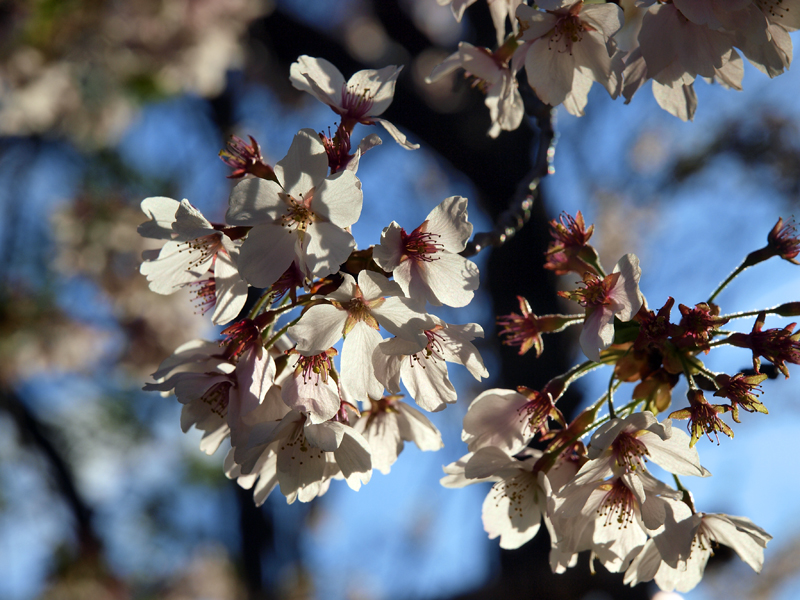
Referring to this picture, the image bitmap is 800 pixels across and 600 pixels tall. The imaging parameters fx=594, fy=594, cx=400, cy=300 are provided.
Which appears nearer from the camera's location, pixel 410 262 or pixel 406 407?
pixel 410 262

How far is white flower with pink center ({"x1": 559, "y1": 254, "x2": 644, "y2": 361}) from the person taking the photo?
Answer: 840 mm

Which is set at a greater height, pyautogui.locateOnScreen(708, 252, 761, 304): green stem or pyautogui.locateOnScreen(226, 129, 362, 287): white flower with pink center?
pyautogui.locateOnScreen(708, 252, 761, 304): green stem

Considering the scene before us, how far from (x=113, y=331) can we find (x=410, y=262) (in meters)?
4.75

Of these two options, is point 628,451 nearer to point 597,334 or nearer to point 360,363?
point 597,334

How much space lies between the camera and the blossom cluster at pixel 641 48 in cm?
92

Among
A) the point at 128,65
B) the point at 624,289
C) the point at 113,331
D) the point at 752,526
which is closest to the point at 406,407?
the point at 624,289

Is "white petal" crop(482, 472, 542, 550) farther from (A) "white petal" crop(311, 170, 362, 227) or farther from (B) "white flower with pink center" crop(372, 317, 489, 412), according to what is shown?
(A) "white petal" crop(311, 170, 362, 227)

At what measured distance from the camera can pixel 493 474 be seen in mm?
966

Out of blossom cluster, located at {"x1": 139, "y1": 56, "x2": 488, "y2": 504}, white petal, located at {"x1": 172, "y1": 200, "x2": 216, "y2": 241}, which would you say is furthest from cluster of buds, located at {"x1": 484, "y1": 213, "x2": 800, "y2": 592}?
white petal, located at {"x1": 172, "y1": 200, "x2": 216, "y2": 241}

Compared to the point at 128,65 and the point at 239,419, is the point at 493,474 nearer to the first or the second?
the point at 239,419

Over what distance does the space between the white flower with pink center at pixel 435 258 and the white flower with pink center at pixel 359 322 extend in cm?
3

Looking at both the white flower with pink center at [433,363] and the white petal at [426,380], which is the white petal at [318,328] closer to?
the white flower with pink center at [433,363]

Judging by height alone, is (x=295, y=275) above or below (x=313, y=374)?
above

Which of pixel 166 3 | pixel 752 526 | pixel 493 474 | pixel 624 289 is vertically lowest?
pixel 166 3
